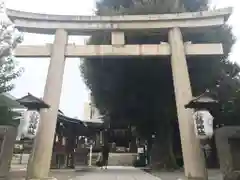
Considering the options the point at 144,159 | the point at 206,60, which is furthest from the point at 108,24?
the point at 144,159

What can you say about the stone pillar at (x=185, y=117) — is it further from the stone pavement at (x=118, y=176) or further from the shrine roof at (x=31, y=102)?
the shrine roof at (x=31, y=102)

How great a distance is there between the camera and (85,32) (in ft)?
33.6

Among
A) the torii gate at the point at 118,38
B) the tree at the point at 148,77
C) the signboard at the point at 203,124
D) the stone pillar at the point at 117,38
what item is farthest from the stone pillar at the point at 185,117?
the tree at the point at 148,77

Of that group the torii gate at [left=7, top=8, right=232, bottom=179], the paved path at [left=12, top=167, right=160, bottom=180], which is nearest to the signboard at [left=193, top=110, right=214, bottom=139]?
the torii gate at [left=7, top=8, right=232, bottom=179]

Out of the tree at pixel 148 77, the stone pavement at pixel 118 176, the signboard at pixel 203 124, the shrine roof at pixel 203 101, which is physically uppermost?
the tree at pixel 148 77

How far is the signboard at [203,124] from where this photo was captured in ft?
25.1

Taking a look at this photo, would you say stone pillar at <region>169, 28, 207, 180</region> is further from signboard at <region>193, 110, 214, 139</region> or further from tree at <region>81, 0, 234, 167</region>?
tree at <region>81, 0, 234, 167</region>

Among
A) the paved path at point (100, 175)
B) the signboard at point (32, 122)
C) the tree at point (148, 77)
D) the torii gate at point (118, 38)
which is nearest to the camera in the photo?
the signboard at point (32, 122)

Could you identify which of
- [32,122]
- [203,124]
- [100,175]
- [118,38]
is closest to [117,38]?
[118,38]

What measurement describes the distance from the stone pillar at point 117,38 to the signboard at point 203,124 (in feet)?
12.4

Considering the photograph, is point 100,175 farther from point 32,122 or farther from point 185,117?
point 185,117

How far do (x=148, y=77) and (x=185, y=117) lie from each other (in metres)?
5.03

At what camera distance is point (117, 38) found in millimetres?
9977

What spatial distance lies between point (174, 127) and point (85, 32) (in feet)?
31.8
